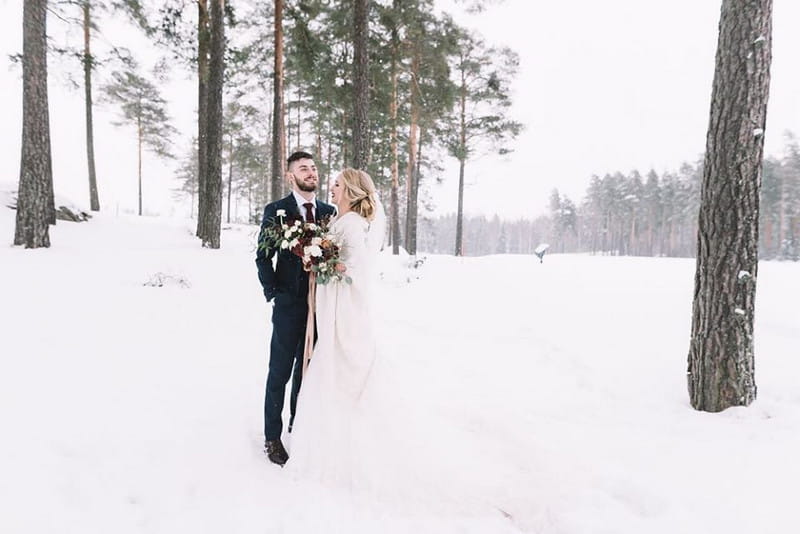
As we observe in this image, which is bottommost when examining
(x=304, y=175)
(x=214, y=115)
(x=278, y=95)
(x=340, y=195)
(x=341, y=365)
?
(x=341, y=365)

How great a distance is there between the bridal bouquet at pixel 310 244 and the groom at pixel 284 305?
152mm

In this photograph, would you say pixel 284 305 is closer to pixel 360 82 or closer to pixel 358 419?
pixel 358 419

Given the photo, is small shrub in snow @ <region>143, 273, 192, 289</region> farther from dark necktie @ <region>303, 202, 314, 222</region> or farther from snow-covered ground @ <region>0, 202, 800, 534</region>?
dark necktie @ <region>303, 202, 314, 222</region>

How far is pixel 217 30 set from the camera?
10.2 meters

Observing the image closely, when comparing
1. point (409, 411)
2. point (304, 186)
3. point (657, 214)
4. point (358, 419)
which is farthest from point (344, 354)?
point (657, 214)

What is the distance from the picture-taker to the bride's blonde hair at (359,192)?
317 cm

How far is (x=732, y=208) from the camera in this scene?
3.62 meters

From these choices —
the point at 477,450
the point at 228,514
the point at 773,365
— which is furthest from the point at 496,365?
the point at 228,514

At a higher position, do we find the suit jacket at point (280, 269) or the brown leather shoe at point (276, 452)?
the suit jacket at point (280, 269)

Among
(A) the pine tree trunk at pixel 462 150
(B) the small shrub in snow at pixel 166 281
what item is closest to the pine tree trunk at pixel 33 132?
(B) the small shrub in snow at pixel 166 281

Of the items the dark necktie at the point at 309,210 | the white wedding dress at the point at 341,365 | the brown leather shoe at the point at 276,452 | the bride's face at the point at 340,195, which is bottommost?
the brown leather shoe at the point at 276,452

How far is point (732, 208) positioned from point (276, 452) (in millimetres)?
4446

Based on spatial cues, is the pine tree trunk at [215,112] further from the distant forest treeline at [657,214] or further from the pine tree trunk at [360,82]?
the distant forest treeline at [657,214]

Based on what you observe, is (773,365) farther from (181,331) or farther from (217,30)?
(217,30)
